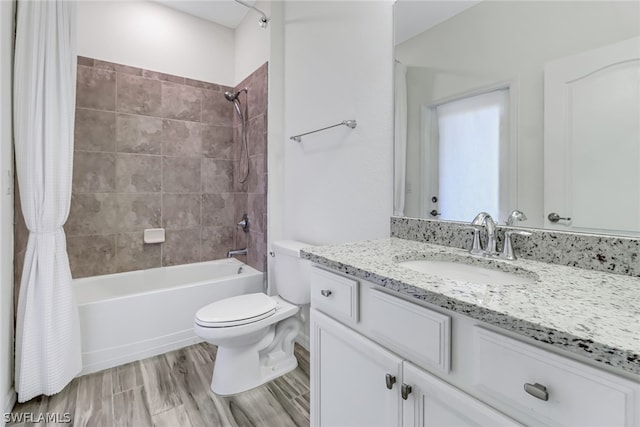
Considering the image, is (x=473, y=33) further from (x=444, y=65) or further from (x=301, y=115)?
(x=301, y=115)

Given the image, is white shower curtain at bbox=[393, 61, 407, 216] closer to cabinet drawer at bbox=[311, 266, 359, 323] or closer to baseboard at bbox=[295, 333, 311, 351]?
cabinet drawer at bbox=[311, 266, 359, 323]

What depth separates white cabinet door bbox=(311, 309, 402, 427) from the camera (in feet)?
2.61

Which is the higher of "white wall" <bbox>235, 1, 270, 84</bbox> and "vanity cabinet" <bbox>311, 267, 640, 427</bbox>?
"white wall" <bbox>235, 1, 270, 84</bbox>

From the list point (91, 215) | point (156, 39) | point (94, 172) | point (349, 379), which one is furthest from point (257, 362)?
point (156, 39)

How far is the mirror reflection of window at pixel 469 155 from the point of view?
1.04 meters

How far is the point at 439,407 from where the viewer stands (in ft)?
2.19

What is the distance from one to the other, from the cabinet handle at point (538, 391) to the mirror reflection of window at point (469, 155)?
650mm

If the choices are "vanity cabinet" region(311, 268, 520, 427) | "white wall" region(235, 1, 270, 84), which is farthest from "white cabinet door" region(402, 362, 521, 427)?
"white wall" region(235, 1, 270, 84)

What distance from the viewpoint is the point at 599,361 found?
0.44 metres

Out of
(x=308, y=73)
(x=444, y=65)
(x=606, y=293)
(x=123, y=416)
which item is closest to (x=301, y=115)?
(x=308, y=73)

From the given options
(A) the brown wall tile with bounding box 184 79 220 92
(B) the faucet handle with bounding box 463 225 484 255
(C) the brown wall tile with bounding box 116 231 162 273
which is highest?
(A) the brown wall tile with bounding box 184 79 220 92

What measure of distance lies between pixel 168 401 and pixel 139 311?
26.7 inches

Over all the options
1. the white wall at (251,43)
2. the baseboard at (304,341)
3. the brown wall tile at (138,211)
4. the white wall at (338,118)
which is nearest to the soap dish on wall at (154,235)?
the brown wall tile at (138,211)

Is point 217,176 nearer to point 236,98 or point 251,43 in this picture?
point 236,98
